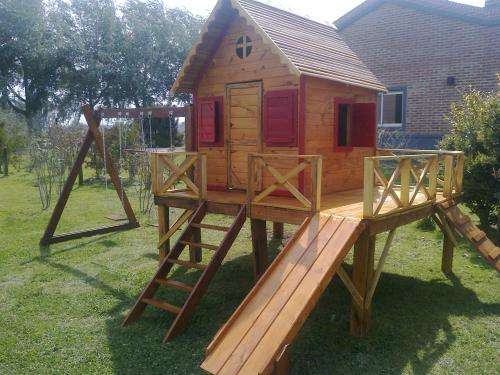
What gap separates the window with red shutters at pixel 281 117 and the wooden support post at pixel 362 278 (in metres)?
2.22

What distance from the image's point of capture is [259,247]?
6980 millimetres

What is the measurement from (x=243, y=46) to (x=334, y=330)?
4924mm

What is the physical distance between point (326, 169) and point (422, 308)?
2.76m

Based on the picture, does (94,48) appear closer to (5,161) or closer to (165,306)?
(5,161)

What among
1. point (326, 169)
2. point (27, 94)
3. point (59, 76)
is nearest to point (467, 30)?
point (326, 169)

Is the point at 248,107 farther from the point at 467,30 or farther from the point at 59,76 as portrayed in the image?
the point at 59,76

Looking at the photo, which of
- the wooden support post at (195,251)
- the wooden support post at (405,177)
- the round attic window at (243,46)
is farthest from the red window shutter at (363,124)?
the wooden support post at (195,251)

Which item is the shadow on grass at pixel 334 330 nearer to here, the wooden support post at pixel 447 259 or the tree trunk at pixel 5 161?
the wooden support post at pixel 447 259

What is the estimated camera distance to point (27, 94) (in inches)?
1211

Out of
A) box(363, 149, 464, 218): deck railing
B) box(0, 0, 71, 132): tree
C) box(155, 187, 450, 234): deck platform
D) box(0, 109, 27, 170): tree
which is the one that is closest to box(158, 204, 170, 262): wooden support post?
box(155, 187, 450, 234): deck platform

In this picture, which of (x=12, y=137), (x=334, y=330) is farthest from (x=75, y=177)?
(x=12, y=137)

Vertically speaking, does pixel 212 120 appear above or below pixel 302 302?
above

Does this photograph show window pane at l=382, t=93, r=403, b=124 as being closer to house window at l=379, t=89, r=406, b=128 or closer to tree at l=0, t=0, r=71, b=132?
house window at l=379, t=89, r=406, b=128

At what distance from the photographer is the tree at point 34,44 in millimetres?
27453
